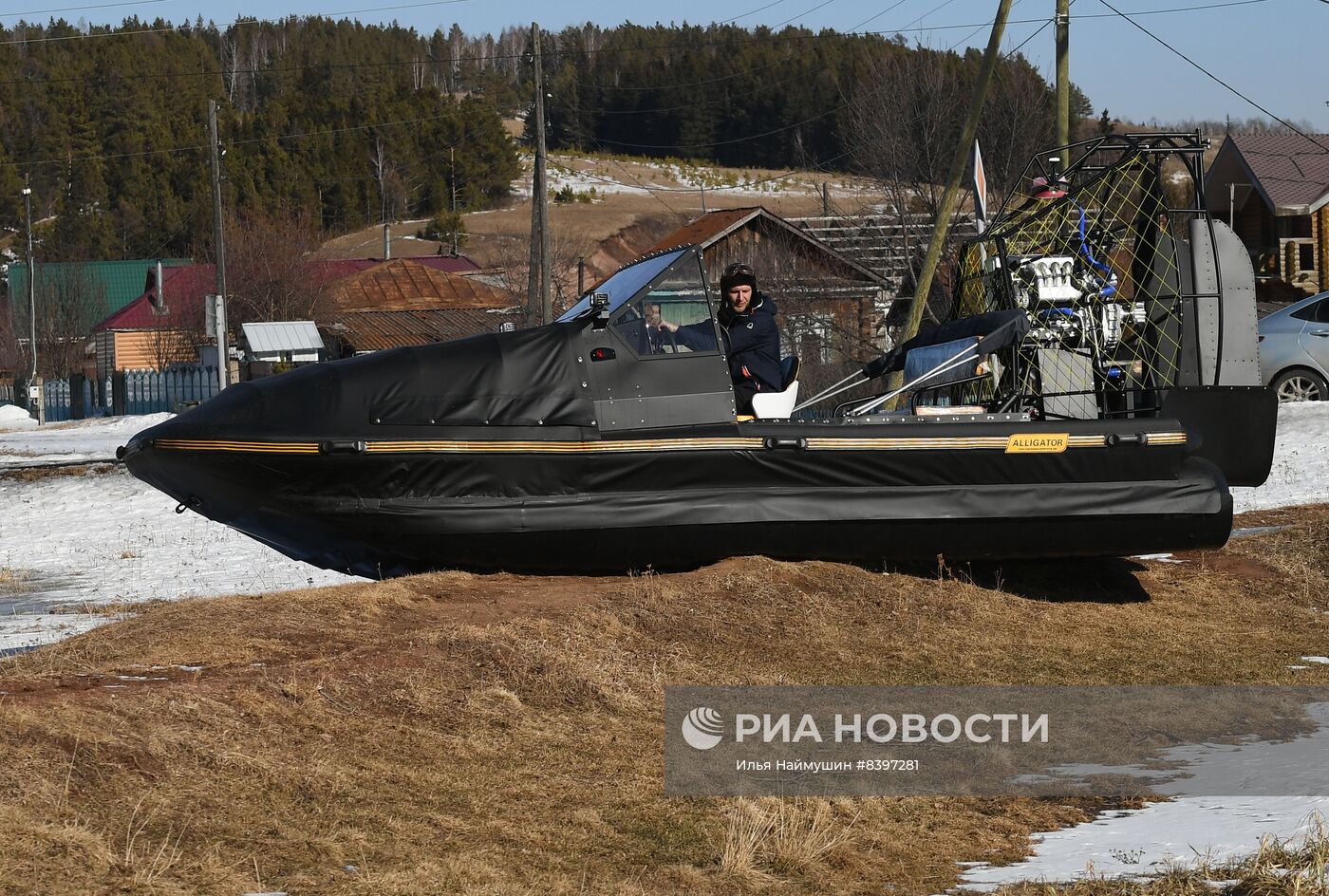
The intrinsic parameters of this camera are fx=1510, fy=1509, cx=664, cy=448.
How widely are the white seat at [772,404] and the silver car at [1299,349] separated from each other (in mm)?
12240

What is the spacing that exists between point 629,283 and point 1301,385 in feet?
45.4

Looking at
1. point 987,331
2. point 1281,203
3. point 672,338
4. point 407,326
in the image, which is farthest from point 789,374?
point 407,326

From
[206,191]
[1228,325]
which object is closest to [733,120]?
[206,191]

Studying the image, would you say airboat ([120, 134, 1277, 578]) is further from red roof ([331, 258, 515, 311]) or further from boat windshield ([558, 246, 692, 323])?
red roof ([331, 258, 515, 311])

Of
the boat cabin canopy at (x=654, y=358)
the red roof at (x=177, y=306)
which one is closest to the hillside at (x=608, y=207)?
the red roof at (x=177, y=306)

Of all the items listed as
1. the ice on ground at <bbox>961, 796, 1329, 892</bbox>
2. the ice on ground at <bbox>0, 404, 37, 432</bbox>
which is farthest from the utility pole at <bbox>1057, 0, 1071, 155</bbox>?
the ice on ground at <bbox>0, 404, 37, 432</bbox>

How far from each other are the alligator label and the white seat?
147 cm

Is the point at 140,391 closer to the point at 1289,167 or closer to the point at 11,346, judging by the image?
the point at 11,346

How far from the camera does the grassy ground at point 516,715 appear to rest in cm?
518

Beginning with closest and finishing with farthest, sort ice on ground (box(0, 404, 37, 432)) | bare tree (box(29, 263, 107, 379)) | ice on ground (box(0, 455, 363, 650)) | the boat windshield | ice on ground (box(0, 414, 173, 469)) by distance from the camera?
1. the boat windshield
2. ice on ground (box(0, 455, 363, 650))
3. ice on ground (box(0, 414, 173, 469))
4. ice on ground (box(0, 404, 37, 432))
5. bare tree (box(29, 263, 107, 379))

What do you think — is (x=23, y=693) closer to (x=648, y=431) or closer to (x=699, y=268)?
(x=648, y=431)

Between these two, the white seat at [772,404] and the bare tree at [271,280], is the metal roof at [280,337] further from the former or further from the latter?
the white seat at [772,404]

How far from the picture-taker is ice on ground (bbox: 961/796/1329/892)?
517 centimetres

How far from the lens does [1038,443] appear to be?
984 centimetres
